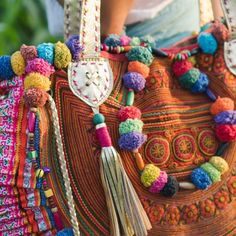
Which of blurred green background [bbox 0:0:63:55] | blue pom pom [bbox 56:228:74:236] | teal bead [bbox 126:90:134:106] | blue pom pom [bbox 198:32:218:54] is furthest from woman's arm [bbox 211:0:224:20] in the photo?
blurred green background [bbox 0:0:63:55]

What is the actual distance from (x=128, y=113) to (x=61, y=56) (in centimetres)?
17

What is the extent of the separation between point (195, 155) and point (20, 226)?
0.39 m

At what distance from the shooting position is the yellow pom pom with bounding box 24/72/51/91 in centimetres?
116

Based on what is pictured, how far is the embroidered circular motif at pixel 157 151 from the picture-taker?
123 cm

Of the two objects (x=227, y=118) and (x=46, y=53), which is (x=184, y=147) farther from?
(x=46, y=53)

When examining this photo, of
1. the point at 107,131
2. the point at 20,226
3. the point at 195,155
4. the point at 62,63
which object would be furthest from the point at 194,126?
the point at 20,226

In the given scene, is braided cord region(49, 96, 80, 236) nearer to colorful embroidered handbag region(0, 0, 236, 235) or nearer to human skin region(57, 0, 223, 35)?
colorful embroidered handbag region(0, 0, 236, 235)

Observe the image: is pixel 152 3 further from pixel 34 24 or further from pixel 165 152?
pixel 34 24

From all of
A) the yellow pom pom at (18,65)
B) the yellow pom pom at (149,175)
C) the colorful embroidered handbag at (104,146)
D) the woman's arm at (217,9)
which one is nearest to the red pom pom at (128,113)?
the colorful embroidered handbag at (104,146)

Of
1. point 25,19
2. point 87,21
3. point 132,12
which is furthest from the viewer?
point 25,19

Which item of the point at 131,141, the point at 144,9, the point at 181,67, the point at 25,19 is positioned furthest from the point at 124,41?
the point at 25,19

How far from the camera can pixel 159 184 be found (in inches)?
47.6

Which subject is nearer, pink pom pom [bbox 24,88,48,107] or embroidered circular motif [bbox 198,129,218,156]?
pink pom pom [bbox 24,88,48,107]

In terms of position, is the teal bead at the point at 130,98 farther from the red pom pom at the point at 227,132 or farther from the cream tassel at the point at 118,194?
the red pom pom at the point at 227,132
